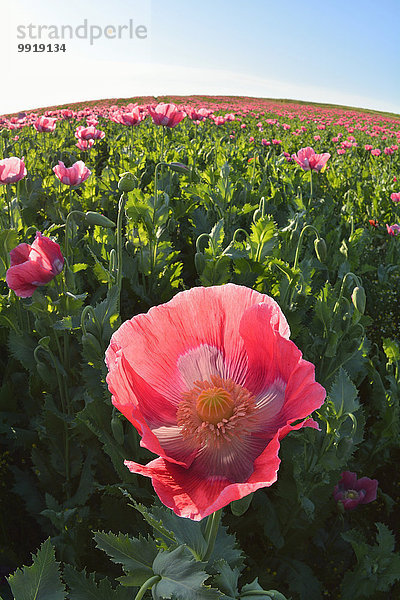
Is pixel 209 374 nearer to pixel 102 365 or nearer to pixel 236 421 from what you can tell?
pixel 236 421

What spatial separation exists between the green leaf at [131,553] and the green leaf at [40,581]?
0.10 meters

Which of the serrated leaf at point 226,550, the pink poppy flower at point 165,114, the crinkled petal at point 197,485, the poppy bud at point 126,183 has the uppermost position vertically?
the pink poppy flower at point 165,114

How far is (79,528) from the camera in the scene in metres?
1.66

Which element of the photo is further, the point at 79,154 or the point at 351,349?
the point at 79,154

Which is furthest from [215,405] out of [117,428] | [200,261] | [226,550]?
[200,261]

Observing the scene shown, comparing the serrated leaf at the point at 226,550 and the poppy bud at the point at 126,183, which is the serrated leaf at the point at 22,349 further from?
Result: the serrated leaf at the point at 226,550

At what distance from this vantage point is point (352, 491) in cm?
182

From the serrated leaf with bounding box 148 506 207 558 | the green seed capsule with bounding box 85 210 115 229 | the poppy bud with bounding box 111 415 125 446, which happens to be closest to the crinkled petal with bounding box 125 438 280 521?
the serrated leaf with bounding box 148 506 207 558

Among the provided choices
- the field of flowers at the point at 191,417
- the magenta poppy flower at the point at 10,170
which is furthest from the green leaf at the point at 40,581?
the magenta poppy flower at the point at 10,170

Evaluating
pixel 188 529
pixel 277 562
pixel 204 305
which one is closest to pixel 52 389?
pixel 277 562

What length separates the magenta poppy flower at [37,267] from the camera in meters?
1.70

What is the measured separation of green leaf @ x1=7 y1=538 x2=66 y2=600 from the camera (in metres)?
0.79

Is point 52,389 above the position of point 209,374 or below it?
below

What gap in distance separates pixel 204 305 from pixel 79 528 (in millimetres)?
1203
